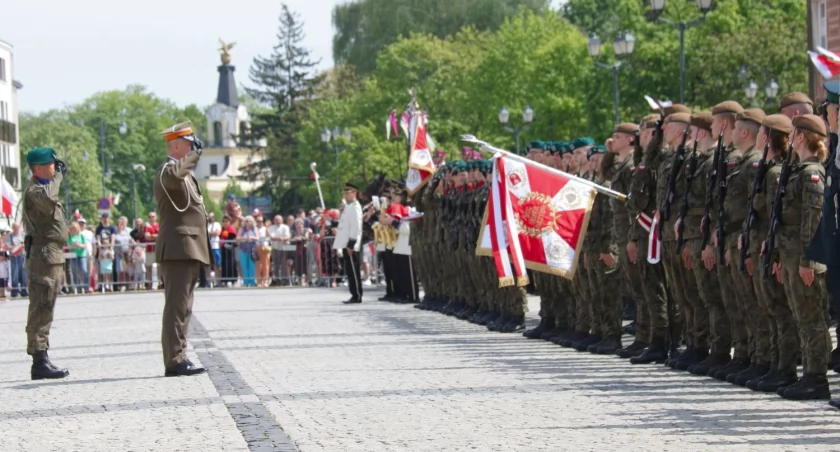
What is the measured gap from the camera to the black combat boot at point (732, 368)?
12.5 m

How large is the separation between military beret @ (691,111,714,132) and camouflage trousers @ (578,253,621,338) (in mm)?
2894

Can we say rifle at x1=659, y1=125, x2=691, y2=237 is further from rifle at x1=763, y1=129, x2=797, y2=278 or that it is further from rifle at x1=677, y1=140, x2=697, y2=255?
rifle at x1=763, y1=129, x2=797, y2=278

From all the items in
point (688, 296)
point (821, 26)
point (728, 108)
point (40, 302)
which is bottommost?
point (688, 296)

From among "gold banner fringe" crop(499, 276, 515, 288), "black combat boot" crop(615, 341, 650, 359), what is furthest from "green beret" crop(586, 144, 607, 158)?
"black combat boot" crop(615, 341, 650, 359)

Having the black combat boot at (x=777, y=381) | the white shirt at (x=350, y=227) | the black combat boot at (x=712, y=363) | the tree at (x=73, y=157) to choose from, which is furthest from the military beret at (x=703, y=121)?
the tree at (x=73, y=157)

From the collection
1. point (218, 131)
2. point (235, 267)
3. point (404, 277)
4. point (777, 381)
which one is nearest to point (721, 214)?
point (777, 381)

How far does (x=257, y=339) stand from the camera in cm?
1839

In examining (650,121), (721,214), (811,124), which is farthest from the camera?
(650,121)

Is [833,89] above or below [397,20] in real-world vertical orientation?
below

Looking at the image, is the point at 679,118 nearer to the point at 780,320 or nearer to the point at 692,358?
the point at 692,358

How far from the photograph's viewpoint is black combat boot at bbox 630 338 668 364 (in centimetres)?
1416

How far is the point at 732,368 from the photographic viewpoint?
1252 centimetres

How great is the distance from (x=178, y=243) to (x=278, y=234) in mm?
24530

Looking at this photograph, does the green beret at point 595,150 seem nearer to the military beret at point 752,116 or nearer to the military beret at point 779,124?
the military beret at point 752,116
